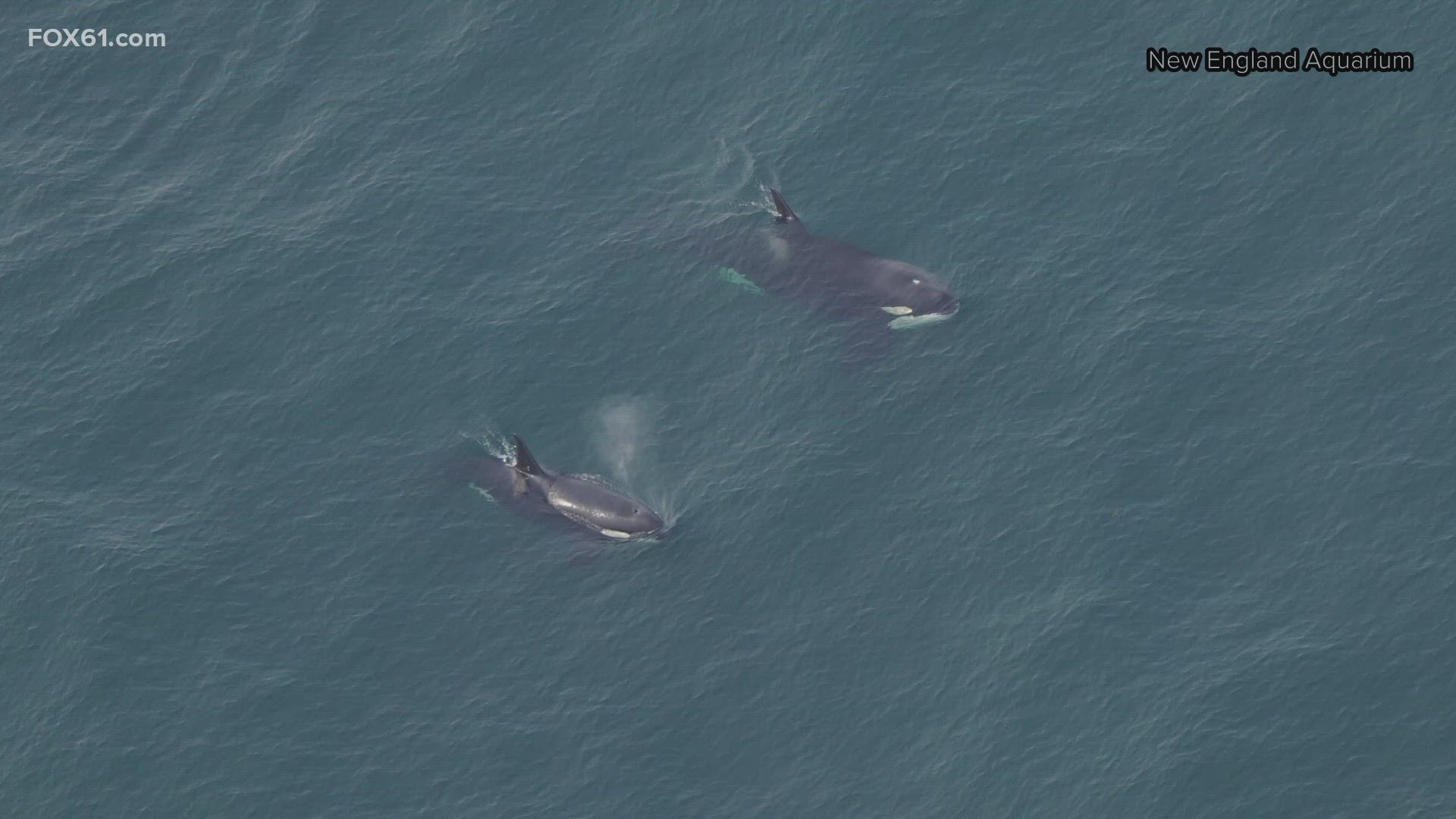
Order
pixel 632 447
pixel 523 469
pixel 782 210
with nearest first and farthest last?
pixel 523 469 < pixel 632 447 < pixel 782 210

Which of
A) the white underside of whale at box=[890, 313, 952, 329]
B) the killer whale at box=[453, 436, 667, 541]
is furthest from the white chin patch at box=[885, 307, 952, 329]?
the killer whale at box=[453, 436, 667, 541]

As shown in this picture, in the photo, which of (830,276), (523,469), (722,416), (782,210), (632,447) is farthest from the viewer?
(782,210)

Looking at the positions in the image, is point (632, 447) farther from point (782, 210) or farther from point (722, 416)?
point (782, 210)

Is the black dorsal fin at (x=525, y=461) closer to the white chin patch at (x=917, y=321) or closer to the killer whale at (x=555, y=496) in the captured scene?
the killer whale at (x=555, y=496)

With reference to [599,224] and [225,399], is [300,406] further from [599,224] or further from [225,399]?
[599,224]

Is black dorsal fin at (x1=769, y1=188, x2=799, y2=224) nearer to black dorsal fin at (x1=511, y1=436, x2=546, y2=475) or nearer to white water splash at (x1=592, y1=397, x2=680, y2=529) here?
white water splash at (x1=592, y1=397, x2=680, y2=529)

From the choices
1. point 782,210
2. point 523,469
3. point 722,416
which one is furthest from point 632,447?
point 782,210
